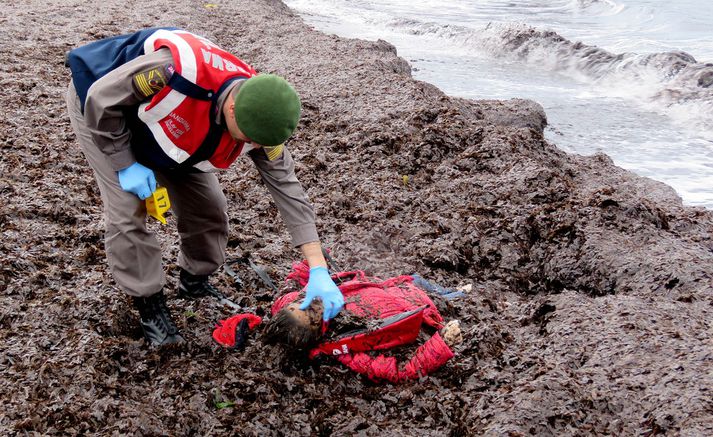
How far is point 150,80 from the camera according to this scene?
2.38 m

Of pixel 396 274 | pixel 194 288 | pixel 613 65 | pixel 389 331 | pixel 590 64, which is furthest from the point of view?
pixel 590 64

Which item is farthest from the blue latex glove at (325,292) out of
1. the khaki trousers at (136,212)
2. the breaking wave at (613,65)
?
the breaking wave at (613,65)

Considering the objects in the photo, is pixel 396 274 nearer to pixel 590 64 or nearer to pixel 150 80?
pixel 150 80

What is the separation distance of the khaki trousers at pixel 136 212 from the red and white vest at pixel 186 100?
29 centimetres

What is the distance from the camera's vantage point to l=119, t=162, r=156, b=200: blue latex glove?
8.52ft

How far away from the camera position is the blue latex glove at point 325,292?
2631 millimetres

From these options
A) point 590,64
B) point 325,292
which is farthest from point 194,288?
point 590,64

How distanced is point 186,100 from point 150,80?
0.51 feet

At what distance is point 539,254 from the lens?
393 centimetres

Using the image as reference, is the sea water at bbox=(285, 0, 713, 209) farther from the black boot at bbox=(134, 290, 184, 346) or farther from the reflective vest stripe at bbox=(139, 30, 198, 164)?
the reflective vest stripe at bbox=(139, 30, 198, 164)

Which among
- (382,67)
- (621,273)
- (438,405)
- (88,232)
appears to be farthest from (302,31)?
(438,405)

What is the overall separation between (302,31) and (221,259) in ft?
28.2

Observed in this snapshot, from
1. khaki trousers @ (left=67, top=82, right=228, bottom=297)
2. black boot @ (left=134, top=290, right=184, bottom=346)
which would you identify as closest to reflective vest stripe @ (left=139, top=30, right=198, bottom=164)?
khaki trousers @ (left=67, top=82, right=228, bottom=297)

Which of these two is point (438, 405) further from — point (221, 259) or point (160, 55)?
point (160, 55)
